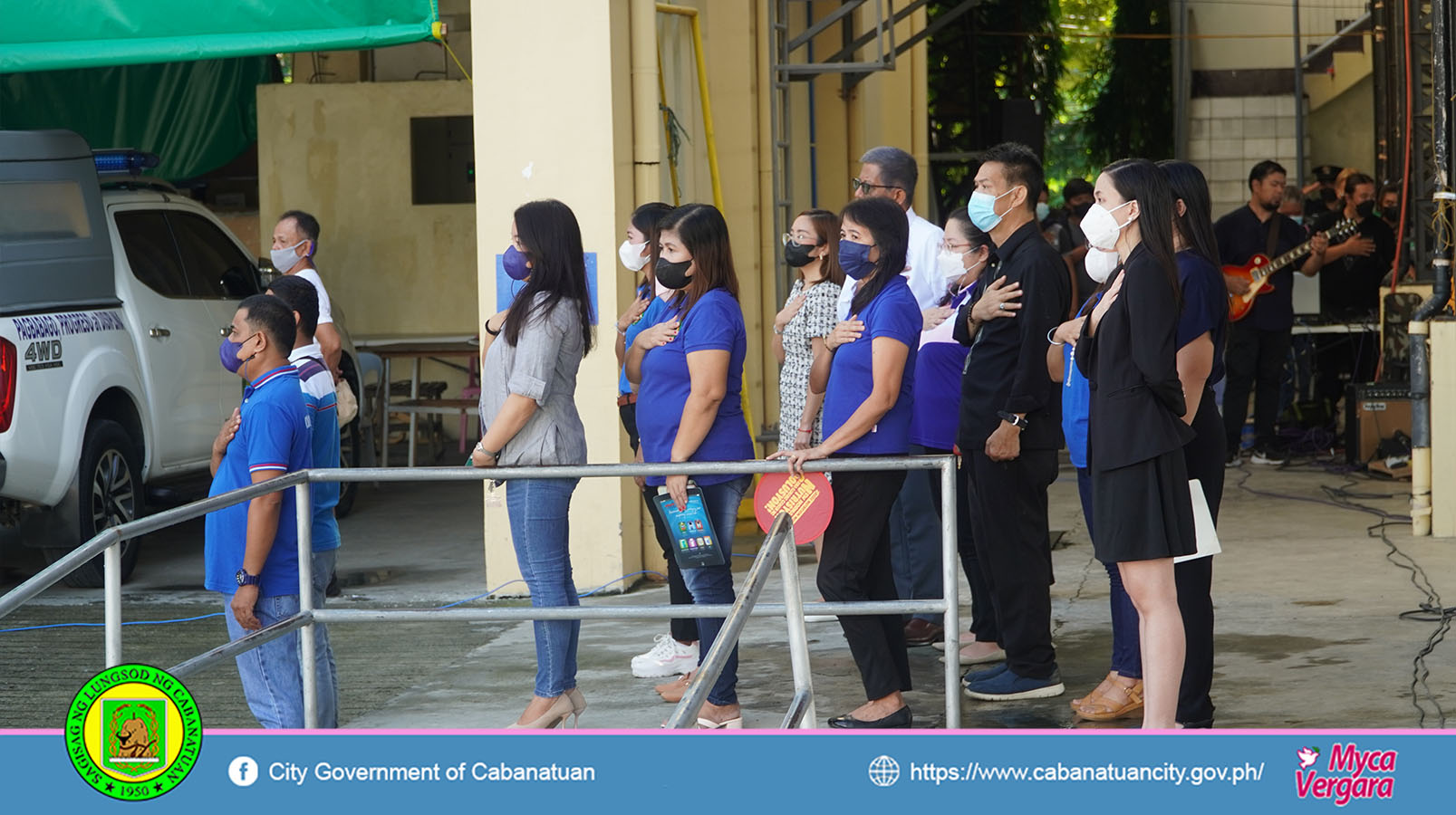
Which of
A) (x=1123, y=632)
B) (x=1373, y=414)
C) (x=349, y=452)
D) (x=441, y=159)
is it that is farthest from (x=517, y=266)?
(x=441, y=159)

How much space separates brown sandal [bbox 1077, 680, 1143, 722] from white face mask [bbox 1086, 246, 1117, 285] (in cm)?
145

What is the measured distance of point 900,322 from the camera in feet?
17.3

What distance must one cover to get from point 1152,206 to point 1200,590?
3.96ft

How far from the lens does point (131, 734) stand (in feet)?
12.6

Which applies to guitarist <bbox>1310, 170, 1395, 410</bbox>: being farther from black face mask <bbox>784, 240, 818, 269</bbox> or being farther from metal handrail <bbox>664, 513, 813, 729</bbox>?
metal handrail <bbox>664, 513, 813, 729</bbox>

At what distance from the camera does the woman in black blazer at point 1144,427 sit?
457cm

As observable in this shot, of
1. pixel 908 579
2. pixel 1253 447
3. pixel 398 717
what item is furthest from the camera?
pixel 1253 447

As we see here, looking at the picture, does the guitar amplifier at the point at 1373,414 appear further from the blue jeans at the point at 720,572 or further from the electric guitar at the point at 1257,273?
the blue jeans at the point at 720,572

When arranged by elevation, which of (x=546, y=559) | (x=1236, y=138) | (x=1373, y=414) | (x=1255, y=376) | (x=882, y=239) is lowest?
(x=546, y=559)

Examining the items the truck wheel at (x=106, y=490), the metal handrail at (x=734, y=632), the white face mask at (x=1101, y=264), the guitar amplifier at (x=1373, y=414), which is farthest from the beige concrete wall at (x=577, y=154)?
the guitar amplifier at (x=1373, y=414)
